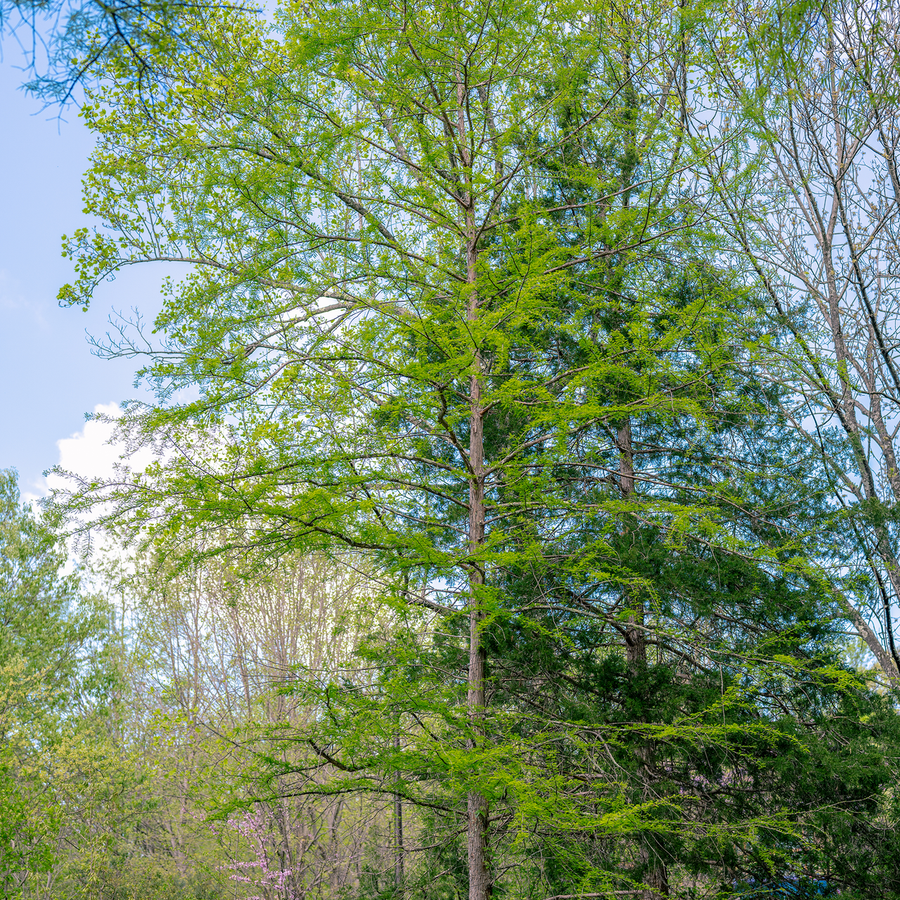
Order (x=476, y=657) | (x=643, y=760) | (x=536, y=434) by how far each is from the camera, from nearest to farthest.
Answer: (x=476, y=657) < (x=643, y=760) < (x=536, y=434)

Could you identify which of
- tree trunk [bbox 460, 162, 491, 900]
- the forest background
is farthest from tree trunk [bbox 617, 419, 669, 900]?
tree trunk [bbox 460, 162, 491, 900]

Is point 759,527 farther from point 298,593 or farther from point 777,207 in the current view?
point 298,593

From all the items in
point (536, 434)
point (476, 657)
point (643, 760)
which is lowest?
point (643, 760)

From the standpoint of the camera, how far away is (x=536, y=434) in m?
7.98

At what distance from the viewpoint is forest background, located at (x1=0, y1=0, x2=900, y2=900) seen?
546 centimetres

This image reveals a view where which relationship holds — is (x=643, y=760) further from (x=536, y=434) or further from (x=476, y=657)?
(x=536, y=434)

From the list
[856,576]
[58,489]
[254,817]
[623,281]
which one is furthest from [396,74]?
[254,817]

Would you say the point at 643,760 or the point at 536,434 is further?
the point at 536,434

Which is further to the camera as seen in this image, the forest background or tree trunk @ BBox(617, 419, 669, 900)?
tree trunk @ BBox(617, 419, 669, 900)

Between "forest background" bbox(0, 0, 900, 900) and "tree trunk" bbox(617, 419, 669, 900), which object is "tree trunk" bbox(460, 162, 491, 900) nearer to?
"forest background" bbox(0, 0, 900, 900)

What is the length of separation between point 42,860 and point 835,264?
12628 mm

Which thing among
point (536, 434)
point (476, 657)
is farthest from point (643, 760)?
point (536, 434)

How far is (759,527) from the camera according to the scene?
7.66 metres

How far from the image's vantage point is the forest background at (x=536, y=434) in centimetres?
546
